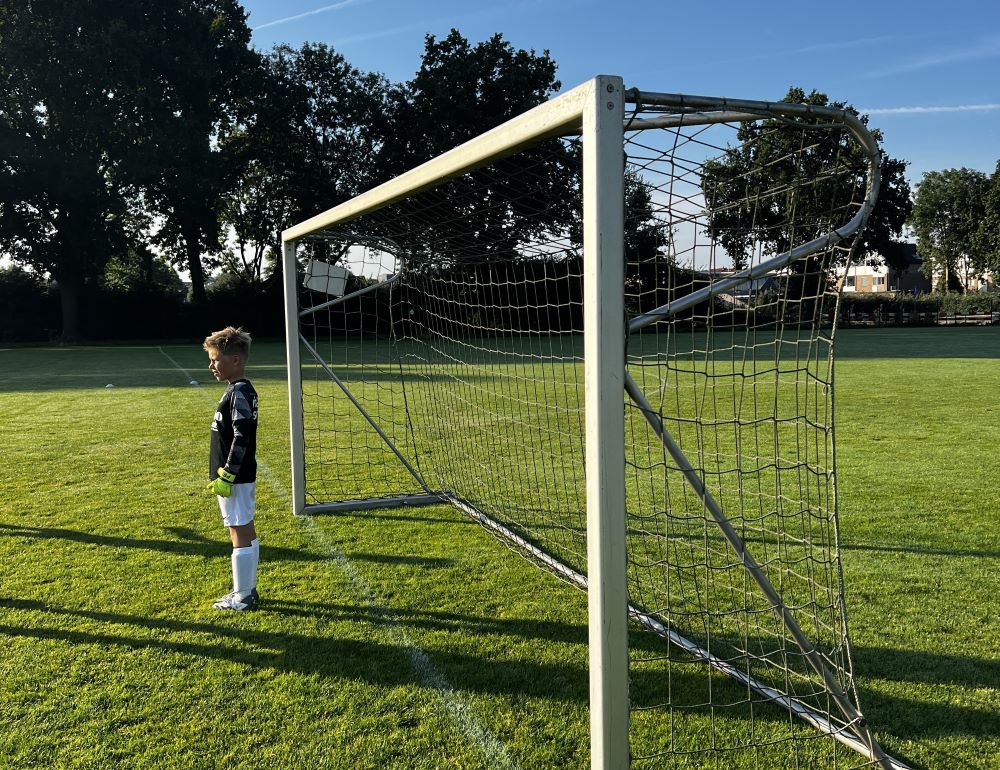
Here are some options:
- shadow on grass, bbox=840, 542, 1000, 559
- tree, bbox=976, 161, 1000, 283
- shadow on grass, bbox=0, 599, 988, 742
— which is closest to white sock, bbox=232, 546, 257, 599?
shadow on grass, bbox=0, 599, 988, 742

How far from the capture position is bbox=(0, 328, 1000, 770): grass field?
293cm

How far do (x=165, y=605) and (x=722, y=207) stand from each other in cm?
353

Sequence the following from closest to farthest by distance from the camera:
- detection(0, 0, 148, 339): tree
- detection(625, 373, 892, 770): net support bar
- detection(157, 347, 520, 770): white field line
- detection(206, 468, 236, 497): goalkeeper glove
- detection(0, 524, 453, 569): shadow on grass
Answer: detection(625, 373, 892, 770): net support bar, detection(157, 347, 520, 770): white field line, detection(206, 468, 236, 497): goalkeeper glove, detection(0, 524, 453, 569): shadow on grass, detection(0, 0, 148, 339): tree

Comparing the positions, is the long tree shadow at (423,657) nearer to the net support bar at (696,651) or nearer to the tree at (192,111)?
the net support bar at (696,651)

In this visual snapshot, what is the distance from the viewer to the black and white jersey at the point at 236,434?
3.98 metres

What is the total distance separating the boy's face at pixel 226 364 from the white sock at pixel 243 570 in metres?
0.93

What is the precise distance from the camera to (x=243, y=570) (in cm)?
420

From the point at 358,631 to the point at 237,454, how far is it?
3.57 ft

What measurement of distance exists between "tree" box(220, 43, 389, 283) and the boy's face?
31.2m

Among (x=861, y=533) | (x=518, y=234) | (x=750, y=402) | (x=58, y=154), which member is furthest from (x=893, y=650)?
(x=58, y=154)

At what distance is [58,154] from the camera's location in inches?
1120

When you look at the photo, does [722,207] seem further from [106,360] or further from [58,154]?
[58,154]

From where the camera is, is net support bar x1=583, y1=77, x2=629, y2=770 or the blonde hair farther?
the blonde hair

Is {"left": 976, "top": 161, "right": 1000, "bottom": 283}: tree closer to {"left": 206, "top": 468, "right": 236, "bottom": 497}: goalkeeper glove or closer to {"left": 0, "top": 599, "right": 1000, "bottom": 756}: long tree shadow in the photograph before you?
{"left": 0, "top": 599, "right": 1000, "bottom": 756}: long tree shadow
